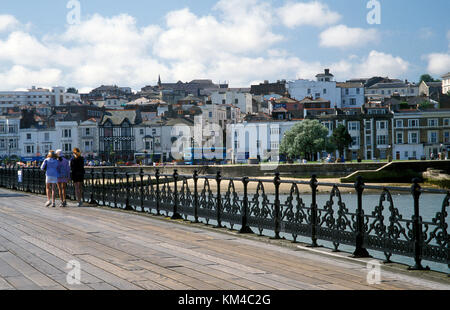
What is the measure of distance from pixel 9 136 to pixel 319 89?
196 ft

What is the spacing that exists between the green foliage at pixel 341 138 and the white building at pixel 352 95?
33.1m

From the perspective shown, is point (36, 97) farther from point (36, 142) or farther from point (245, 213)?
point (245, 213)

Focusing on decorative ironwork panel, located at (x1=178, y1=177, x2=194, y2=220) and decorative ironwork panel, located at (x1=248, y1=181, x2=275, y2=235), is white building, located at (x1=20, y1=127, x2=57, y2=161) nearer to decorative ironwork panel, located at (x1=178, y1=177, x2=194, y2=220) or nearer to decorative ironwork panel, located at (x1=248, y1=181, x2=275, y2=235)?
decorative ironwork panel, located at (x1=178, y1=177, x2=194, y2=220)

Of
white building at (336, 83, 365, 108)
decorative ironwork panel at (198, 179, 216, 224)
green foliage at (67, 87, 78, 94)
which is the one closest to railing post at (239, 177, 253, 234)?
decorative ironwork panel at (198, 179, 216, 224)

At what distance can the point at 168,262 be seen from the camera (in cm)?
826

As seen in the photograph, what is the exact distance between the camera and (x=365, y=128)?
303ft

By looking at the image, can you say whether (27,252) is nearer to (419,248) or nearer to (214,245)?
(214,245)

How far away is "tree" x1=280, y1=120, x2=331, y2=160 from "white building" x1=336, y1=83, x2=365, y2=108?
3323 cm

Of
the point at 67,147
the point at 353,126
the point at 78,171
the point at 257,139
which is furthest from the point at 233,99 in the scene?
the point at 78,171

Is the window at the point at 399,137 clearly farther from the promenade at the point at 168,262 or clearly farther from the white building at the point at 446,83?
the promenade at the point at 168,262

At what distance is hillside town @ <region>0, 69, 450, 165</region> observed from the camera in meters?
90.5

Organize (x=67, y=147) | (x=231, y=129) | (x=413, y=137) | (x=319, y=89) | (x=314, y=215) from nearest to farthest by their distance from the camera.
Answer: (x=314, y=215), (x=413, y=137), (x=231, y=129), (x=67, y=147), (x=319, y=89)

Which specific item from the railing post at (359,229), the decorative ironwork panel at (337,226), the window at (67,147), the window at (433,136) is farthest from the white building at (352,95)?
the railing post at (359,229)

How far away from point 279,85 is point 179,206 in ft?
420
